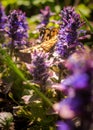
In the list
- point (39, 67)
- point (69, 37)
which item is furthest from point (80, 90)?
point (69, 37)

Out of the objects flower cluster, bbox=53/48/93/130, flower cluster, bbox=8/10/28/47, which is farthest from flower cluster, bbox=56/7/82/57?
flower cluster, bbox=53/48/93/130

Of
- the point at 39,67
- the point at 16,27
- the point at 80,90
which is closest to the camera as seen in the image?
the point at 80,90

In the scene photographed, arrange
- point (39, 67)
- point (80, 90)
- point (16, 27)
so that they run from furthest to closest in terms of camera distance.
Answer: point (16, 27), point (39, 67), point (80, 90)

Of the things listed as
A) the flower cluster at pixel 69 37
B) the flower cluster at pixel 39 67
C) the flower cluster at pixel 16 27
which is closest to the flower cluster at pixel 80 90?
the flower cluster at pixel 39 67

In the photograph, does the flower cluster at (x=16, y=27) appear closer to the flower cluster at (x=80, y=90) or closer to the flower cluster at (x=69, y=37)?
the flower cluster at (x=69, y=37)

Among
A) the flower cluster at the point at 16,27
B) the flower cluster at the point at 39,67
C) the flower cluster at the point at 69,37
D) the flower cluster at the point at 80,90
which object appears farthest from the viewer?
the flower cluster at the point at 16,27

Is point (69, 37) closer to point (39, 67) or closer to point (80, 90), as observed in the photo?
point (39, 67)

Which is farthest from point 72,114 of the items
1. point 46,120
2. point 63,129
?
point 46,120

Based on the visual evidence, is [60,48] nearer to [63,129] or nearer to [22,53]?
[22,53]

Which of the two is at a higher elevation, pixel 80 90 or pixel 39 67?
pixel 80 90
